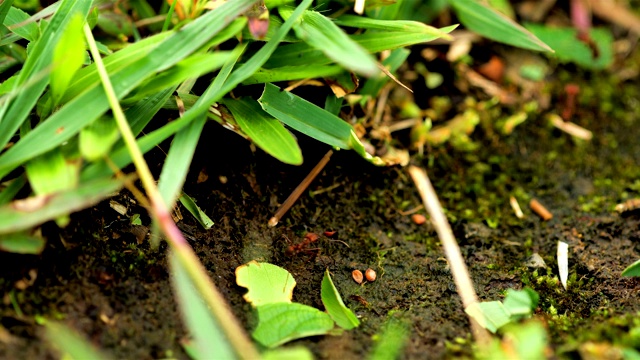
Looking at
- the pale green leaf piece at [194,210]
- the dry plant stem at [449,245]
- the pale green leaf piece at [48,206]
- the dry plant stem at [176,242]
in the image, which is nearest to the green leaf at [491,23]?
the dry plant stem at [449,245]

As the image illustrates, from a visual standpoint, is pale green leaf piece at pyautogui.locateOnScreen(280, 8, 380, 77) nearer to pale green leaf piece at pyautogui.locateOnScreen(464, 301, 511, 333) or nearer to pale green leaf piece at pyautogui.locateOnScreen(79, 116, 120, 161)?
pale green leaf piece at pyautogui.locateOnScreen(79, 116, 120, 161)

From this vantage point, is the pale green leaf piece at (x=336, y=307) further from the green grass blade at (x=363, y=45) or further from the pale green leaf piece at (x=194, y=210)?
the green grass blade at (x=363, y=45)

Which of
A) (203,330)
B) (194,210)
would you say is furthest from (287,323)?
(194,210)

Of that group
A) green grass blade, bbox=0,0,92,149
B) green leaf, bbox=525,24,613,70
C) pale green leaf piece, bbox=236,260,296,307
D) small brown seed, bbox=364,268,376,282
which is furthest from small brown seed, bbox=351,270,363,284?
green leaf, bbox=525,24,613,70

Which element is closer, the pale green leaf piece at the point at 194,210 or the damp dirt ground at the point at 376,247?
the damp dirt ground at the point at 376,247

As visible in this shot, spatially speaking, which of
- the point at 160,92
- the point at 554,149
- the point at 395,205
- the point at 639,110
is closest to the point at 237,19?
the point at 160,92

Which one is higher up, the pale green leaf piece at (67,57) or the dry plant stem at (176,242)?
the pale green leaf piece at (67,57)
